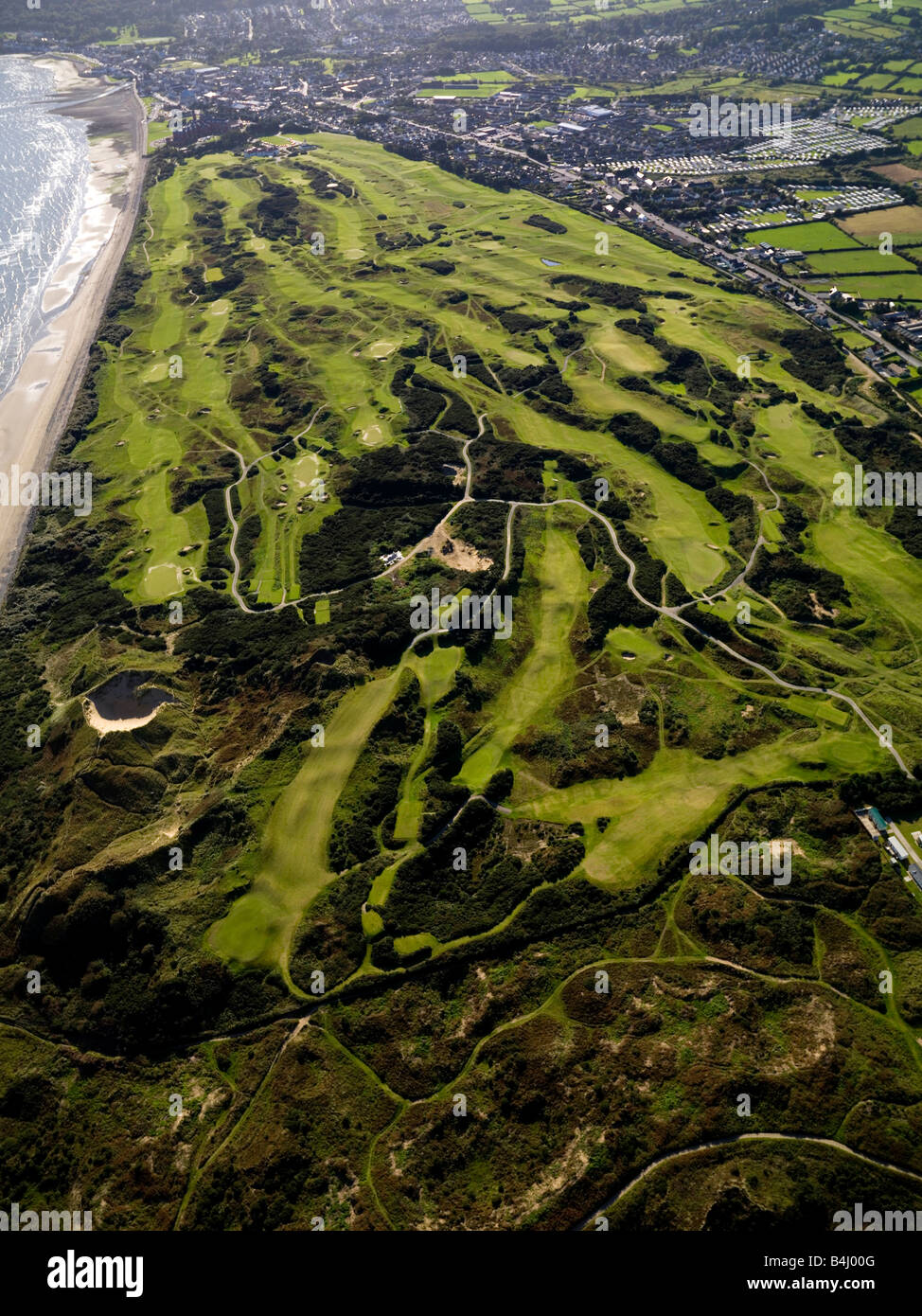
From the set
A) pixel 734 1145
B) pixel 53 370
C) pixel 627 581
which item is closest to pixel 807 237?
pixel 627 581

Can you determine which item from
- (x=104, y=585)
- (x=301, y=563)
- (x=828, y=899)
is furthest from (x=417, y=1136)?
(x=104, y=585)

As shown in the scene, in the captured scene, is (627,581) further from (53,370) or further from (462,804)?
(53,370)

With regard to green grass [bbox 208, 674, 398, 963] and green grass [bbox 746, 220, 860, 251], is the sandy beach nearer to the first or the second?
green grass [bbox 208, 674, 398, 963]

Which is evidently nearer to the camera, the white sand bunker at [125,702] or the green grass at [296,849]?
the green grass at [296,849]

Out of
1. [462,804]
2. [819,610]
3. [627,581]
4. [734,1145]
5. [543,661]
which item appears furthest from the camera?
[627,581]

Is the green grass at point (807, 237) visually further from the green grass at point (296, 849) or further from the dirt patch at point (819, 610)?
the green grass at point (296, 849)

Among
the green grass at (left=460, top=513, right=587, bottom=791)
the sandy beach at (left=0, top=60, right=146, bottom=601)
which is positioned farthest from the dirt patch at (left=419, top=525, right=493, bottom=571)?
the sandy beach at (left=0, top=60, right=146, bottom=601)

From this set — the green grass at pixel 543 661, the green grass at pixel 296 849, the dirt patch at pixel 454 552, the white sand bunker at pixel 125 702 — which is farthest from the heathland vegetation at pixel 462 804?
the white sand bunker at pixel 125 702

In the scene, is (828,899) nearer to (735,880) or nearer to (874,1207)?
(735,880)
